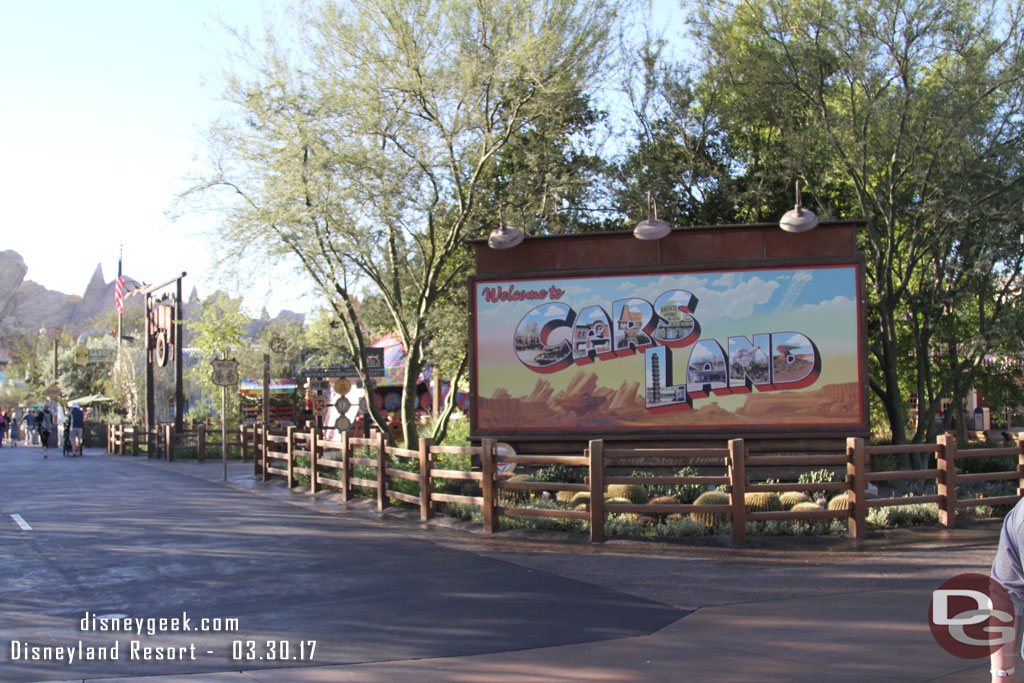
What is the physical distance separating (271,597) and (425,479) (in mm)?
5037

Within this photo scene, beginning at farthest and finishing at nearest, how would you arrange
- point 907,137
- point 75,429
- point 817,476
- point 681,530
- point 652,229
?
point 75,429 → point 907,137 → point 817,476 → point 652,229 → point 681,530

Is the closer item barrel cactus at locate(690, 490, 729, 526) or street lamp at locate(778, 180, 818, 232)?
barrel cactus at locate(690, 490, 729, 526)

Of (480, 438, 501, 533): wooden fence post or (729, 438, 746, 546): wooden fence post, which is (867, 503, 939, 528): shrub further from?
(480, 438, 501, 533): wooden fence post

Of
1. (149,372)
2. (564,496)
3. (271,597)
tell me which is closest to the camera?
(271,597)

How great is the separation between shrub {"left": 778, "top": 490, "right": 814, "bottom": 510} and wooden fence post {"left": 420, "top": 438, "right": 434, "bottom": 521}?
16.8ft

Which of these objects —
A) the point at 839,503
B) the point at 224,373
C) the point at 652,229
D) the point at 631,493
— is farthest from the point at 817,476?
the point at 224,373

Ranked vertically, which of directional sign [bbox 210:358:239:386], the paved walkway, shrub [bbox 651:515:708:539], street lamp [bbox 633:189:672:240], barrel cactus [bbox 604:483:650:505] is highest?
street lamp [bbox 633:189:672:240]

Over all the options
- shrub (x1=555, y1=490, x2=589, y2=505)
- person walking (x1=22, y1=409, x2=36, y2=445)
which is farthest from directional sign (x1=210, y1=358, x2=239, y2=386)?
person walking (x1=22, y1=409, x2=36, y2=445)

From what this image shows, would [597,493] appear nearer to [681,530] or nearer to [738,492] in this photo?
[681,530]

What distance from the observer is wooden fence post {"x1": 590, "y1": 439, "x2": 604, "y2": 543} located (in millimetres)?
11344

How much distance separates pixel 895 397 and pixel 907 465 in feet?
5.13

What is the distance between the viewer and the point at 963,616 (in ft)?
24.4

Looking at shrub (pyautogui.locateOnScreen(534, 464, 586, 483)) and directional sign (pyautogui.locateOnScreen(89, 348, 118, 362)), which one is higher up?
directional sign (pyautogui.locateOnScreen(89, 348, 118, 362))

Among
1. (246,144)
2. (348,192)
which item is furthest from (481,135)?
(246,144)
